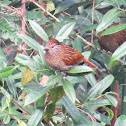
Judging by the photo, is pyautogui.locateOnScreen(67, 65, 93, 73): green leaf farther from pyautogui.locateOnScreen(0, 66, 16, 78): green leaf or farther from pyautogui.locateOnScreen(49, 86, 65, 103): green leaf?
pyautogui.locateOnScreen(0, 66, 16, 78): green leaf

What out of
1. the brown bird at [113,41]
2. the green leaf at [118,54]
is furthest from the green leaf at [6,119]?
the brown bird at [113,41]

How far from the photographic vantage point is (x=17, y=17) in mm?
3082

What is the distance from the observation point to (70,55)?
2.46m

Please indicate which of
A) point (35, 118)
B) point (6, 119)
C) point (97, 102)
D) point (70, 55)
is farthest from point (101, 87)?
point (6, 119)

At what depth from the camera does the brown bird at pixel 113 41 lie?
133 inches

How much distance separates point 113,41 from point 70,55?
1111mm

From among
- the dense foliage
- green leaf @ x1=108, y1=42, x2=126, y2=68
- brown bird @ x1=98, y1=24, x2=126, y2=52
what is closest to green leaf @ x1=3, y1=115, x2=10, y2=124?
the dense foliage

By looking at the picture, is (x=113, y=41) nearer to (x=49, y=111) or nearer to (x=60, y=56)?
(x=60, y=56)

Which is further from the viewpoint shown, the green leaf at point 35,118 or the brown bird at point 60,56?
the brown bird at point 60,56

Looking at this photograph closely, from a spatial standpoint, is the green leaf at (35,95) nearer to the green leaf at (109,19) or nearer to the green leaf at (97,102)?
the green leaf at (97,102)

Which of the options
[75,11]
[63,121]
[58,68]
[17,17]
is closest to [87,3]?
[75,11]

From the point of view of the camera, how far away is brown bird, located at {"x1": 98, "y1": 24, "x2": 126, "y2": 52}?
3.38 meters

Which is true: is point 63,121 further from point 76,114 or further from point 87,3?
point 87,3

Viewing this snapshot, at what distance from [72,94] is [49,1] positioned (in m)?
1.48
